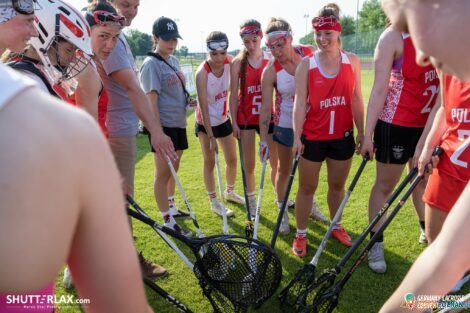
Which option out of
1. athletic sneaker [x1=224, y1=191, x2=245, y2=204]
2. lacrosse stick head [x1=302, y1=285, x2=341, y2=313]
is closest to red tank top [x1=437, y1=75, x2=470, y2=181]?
lacrosse stick head [x1=302, y1=285, x2=341, y2=313]

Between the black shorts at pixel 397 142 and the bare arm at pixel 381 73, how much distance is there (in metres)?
0.13

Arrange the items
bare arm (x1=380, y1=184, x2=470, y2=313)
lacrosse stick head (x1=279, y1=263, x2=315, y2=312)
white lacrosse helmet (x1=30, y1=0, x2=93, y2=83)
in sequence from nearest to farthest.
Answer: bare arm (x1=380, y1=184, x2=470, y2=313) < white lacrosse helmet (x1=30, y1=0, x2=93, y2=83) < lacrosse stick head (x1=279, y1=263, x2=315, y2=312)

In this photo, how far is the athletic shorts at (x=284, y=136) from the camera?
13.8 feet

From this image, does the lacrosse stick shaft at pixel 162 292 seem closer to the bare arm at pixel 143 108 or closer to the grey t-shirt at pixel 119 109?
the bare arm at pixel 143 108

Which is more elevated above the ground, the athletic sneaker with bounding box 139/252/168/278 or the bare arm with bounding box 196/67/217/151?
the bare arm with bounding box 196/67/217/151

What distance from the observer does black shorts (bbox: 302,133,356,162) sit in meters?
3.62

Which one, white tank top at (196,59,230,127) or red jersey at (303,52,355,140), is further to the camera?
white tank top at (196,59,230,127)

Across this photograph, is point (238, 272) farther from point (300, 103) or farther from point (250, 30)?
point (250, 30)

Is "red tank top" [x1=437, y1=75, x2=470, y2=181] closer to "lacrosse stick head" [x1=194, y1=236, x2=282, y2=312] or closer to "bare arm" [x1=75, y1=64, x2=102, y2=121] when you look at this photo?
"lacrosse stick head" [x1=194, y1=236, x2=282, y2=312]

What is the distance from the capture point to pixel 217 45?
14.4 feet

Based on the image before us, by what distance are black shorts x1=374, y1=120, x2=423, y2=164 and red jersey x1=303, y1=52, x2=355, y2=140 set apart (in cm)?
41

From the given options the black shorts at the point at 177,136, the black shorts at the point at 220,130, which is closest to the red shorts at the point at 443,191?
the black shorts at the point at 177,136

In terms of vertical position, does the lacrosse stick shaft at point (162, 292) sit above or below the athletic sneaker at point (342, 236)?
above

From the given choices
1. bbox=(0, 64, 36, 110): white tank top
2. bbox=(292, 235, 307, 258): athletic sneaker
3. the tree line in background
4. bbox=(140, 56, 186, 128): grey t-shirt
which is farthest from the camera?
the tree line in background
